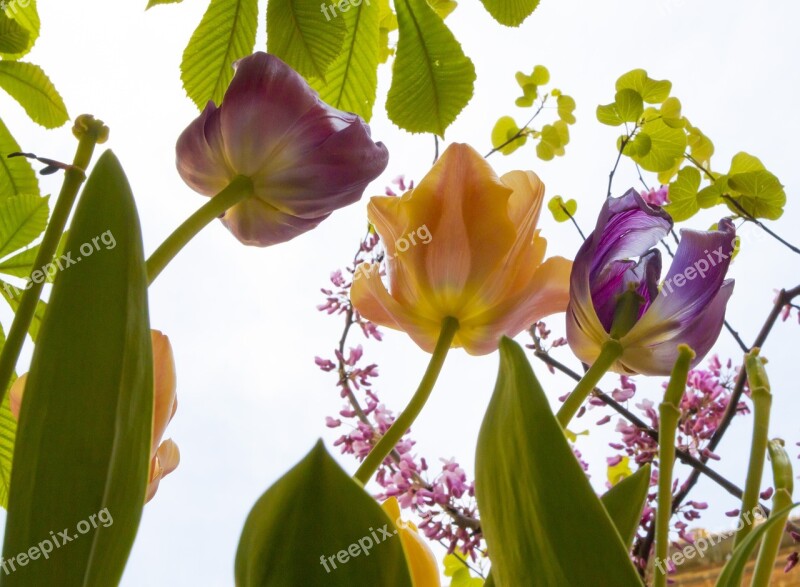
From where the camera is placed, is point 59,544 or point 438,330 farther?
point 438,330

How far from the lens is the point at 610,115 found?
93 centimetres

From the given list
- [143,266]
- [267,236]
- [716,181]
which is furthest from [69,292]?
[716,181]

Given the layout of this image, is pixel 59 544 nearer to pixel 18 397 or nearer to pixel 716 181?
pixel 18 397

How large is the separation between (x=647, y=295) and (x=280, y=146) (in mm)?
158

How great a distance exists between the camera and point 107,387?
7.1 inches

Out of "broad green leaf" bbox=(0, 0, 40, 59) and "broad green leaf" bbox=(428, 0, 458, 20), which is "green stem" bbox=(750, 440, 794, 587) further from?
"broad green leaf" bbox=(428, 0, 458, 20)

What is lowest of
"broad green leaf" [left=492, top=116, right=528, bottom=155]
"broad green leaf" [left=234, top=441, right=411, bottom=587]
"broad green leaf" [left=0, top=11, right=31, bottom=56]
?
"broad green leaf" [left=234, top=441, right=411, bottom=587]

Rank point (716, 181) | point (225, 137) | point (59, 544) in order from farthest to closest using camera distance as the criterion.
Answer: point (716, 181)
point (225, 137)
point (59, 544)

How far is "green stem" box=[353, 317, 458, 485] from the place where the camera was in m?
0.24

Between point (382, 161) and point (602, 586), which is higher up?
point (382, 161)

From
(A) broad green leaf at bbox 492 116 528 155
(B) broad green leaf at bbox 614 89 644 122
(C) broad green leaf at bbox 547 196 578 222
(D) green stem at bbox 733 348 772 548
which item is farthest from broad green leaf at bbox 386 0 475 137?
(A) broad green leaf at bbox 492 116 528 155

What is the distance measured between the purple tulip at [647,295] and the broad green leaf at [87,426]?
0.56 feet

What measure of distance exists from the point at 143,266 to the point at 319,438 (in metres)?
0.07

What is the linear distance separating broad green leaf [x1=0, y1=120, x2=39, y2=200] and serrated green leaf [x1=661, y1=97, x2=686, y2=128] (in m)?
0.78
